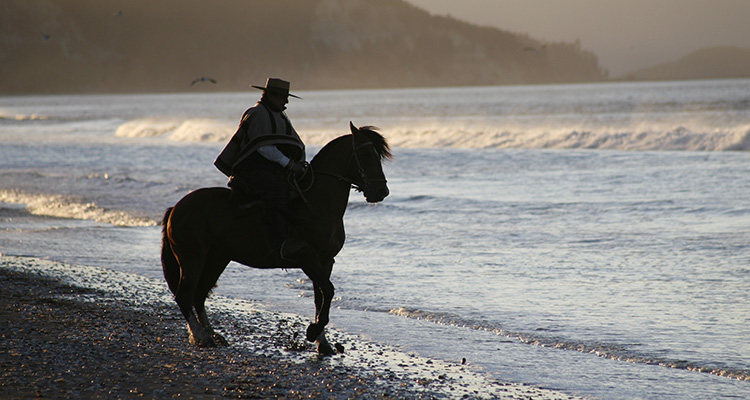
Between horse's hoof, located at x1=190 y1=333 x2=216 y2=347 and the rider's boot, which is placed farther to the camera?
horse's hoof, located at x1=190 y1=333 x2=216 y2=347

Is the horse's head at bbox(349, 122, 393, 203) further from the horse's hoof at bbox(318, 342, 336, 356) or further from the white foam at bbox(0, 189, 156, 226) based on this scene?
the white foam at bbox(0, 189, 156, 226)

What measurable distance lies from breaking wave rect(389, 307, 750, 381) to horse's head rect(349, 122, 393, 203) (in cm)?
186

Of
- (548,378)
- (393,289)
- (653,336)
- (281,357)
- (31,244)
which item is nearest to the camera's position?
(548,378)

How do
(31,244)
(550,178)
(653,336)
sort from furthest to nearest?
(550,178)
(31,244)
(653,336)

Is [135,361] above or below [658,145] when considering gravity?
below

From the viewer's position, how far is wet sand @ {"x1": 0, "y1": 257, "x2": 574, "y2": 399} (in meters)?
6.18

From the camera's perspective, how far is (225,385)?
6312 millimetres

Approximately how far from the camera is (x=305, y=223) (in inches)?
297

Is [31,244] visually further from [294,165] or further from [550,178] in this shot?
[550,178]

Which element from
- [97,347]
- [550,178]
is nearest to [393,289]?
[97,347]

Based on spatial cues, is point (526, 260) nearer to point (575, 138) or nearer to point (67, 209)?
point (67, 209)

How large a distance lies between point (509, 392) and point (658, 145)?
115 ft

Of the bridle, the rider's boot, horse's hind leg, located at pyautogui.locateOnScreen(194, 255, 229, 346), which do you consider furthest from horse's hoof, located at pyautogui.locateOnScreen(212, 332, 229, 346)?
the bridle

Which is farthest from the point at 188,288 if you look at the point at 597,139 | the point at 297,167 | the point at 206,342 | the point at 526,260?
the point at 597,139
